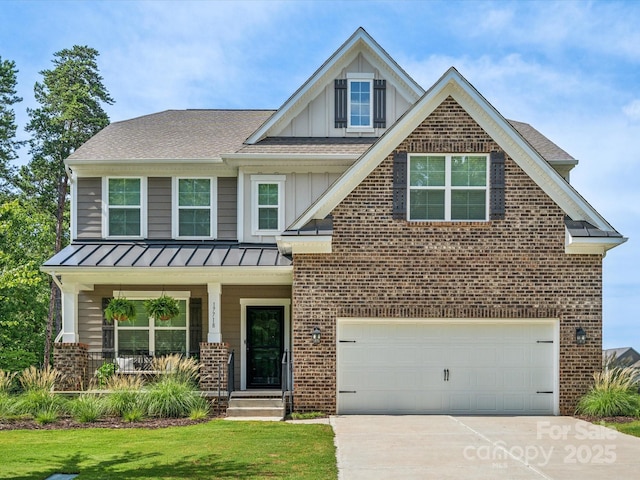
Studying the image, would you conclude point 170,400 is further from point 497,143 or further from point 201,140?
point 497,143

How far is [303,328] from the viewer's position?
50.6 ft

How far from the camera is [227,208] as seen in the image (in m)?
19.3

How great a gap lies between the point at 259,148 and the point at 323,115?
6.64 ft

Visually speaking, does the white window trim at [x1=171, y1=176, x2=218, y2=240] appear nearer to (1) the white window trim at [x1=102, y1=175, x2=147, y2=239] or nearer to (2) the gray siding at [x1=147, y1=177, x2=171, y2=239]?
(2) the gray siding at [x1=147, y1=177, x2=171, y2=239]

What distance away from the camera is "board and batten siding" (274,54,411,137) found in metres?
19.4

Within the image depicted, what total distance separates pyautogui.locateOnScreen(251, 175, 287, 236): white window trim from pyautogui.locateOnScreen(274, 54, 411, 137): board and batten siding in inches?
51.0

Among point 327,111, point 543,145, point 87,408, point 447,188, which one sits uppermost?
point 327,111

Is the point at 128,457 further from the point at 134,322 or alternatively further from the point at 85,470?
the point at 134,322

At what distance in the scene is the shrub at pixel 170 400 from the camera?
587 inches

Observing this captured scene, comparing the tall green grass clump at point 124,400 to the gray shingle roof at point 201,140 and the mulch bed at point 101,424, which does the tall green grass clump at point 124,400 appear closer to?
the mulch bed at point 101,424

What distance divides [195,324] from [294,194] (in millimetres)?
4214

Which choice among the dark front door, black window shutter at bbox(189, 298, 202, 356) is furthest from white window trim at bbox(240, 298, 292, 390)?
black window shutter at bbox(189, 298, 202, 356)

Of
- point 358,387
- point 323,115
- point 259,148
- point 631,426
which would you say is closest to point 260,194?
point 259,148

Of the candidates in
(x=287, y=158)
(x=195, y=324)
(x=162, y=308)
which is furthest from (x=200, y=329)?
(x=287, y=158)
